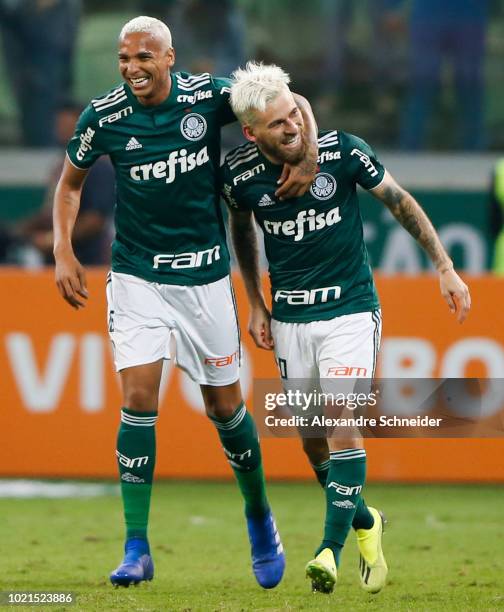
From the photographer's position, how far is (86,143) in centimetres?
608

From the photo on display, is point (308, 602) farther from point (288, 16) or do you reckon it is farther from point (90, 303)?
point (288, 16)

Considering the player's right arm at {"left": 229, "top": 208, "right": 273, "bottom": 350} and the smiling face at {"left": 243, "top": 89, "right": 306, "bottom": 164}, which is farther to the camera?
the player's right arm at {"left": 229, "top": 208, "right": 273, "bottom": 350}

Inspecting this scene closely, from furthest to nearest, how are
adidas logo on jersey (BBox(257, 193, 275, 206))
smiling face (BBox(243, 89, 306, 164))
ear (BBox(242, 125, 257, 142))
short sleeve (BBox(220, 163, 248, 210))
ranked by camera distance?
short sleeve (BBox(220, 163, 248, 210)), adidas logo on jersey (BBox(257, 193, 275, 206)), ear (BBox(242, 125, 257, 142)), smiling face (BBox(243, 89, 306, 164))

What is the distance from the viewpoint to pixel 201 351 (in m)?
6.25

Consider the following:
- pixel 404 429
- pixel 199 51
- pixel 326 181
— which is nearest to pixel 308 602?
pixel 326 181

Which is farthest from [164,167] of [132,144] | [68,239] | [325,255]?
[325,255]

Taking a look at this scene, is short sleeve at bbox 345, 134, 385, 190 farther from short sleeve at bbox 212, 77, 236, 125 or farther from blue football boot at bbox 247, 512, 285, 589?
blue football boot at bbox 247, 512, 285, 589

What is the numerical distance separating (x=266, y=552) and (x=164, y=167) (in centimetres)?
169

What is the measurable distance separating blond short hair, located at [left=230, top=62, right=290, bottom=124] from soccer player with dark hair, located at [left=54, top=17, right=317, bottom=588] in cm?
21

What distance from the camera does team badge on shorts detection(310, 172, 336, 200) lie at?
589cm

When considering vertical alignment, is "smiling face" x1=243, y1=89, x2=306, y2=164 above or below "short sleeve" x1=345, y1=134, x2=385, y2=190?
above

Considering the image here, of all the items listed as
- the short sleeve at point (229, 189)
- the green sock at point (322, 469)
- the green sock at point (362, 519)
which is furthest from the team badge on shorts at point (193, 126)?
the green sock at point (362, 519)

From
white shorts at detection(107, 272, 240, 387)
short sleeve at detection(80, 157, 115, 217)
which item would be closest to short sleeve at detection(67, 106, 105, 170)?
white shorts at detection(107, 272, 240, 387)

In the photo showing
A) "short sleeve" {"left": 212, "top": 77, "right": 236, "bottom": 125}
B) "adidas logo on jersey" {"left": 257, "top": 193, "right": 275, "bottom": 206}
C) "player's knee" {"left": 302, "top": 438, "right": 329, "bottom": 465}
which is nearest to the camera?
"adidas logo on jersey" {"left": 257, "top": 193, "right": 275, "bottom": 206}
